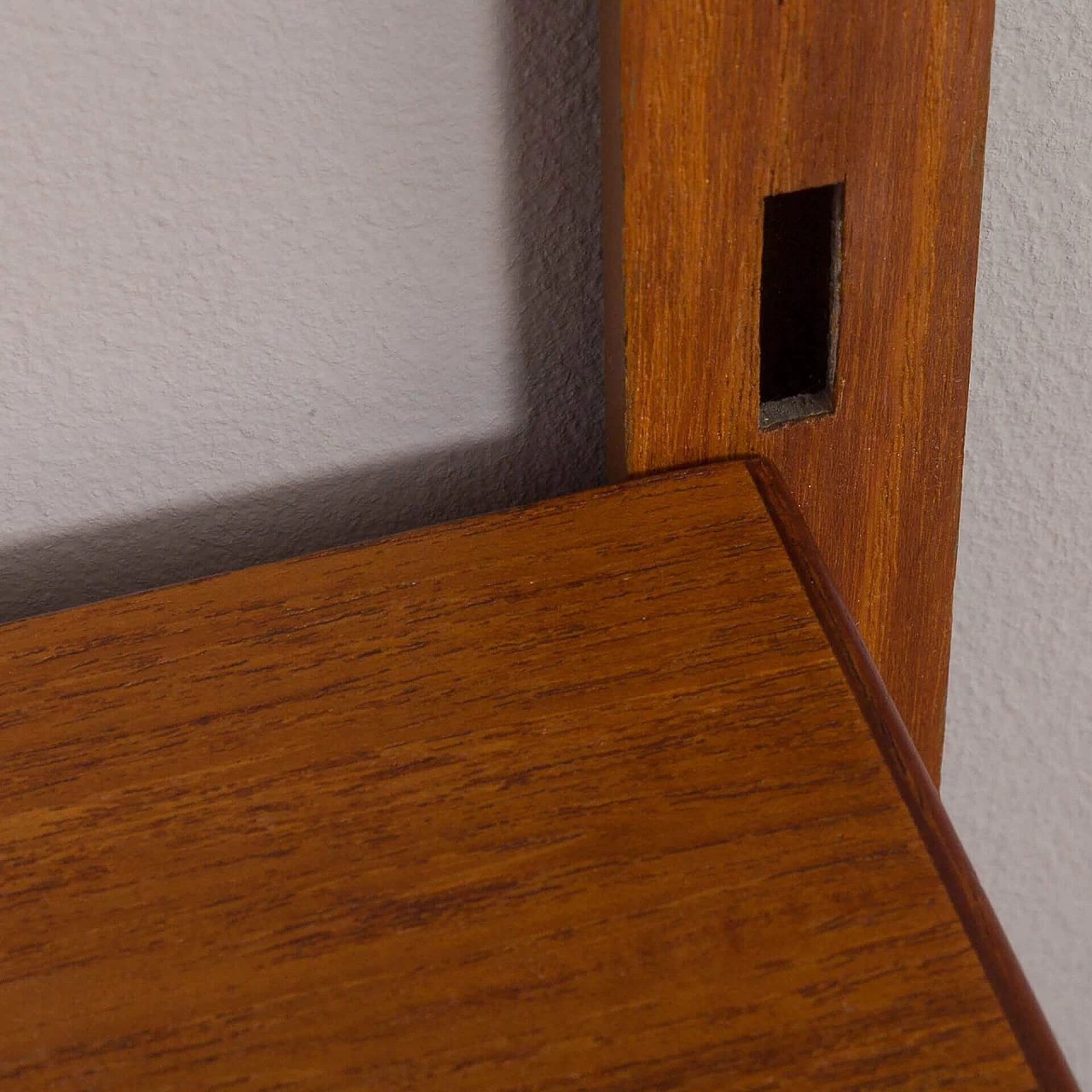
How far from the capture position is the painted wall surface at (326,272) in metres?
0.40

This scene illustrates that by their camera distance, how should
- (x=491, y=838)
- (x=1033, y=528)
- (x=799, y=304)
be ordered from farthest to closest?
1. (x=1033, y=528)
2. (x=799, y=304)
3. (x=491, y=838)

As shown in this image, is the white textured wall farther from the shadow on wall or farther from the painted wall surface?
the shadow on wall

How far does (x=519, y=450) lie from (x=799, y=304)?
0.13 metres

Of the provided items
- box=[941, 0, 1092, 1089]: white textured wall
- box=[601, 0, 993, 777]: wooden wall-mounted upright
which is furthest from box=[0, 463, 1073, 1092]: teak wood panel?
box=[941, 0, 1092, 1089]: white textured wall

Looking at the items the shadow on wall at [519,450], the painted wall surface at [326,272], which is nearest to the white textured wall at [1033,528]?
the painted wall surface at [326,272]

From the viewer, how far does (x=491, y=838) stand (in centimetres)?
36

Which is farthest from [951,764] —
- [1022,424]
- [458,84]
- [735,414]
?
[458,84]

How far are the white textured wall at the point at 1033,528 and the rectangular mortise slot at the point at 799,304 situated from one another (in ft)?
0.33

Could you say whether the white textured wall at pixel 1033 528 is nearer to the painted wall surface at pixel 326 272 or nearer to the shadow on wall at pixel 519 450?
the painted wall surface at pixel 326 272

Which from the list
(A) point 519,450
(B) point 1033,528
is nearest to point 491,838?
(A) point 519,450

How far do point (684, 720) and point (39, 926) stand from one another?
20 centimetres

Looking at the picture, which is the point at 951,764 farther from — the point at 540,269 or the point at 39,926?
the point at 39,926

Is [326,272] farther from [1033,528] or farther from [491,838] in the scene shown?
[1033,528]

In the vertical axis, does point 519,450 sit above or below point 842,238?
below
